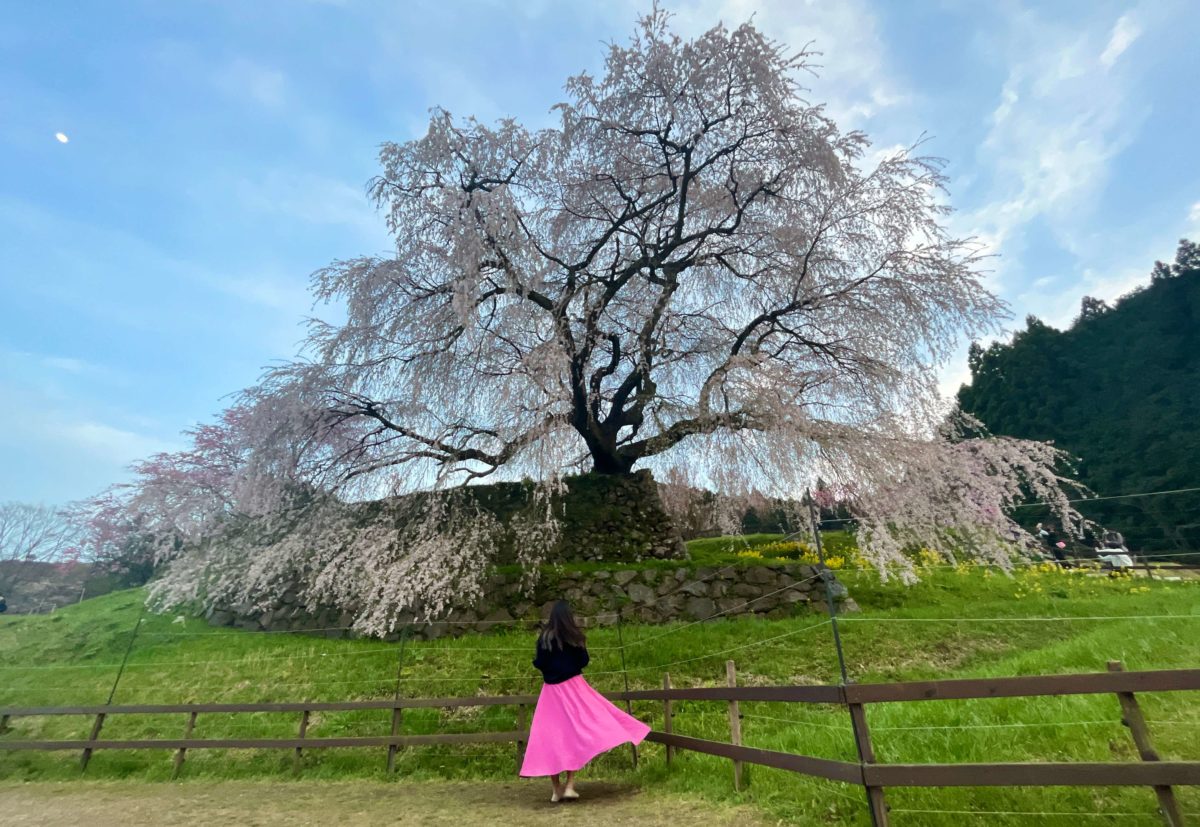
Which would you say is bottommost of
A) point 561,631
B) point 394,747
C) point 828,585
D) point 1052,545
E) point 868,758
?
point 394,747

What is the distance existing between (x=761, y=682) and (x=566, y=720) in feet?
11.8

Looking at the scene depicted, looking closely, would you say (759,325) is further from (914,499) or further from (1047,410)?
(1047,410)

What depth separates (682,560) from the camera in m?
10.4

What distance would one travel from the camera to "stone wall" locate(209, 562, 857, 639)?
941cm

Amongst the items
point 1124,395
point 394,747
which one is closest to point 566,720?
point 394,747

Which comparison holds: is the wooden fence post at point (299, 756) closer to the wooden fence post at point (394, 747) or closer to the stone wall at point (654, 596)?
the wooden fence post at point (394, 747)

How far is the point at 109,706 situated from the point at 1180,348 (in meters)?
41.4

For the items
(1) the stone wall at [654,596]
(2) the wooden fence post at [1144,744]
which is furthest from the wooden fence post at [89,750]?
(2) the wooden fence post at [1144,744]

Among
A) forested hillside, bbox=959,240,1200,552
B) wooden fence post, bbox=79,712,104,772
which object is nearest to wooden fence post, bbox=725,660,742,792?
wooden fence post, bbox=79,712,104,772

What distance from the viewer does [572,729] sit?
457cm

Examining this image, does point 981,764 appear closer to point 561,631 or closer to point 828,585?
point 828,585

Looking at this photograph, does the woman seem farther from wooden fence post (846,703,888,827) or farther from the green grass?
wooden fence post (846,703,888,827)

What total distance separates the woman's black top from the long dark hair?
0.7 inches

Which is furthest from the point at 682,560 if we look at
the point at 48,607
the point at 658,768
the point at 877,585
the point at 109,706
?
the point at 48,607
